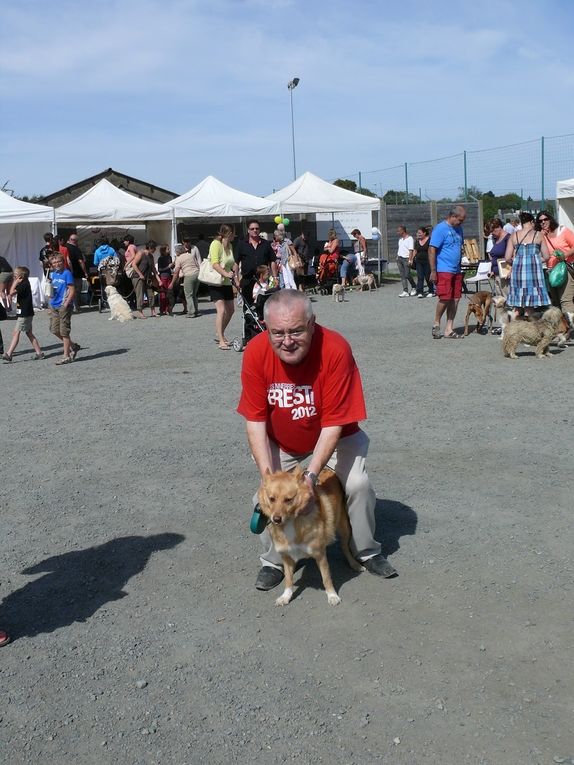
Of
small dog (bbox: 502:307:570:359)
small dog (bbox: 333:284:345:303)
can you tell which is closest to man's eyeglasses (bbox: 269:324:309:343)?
small dog (bbox: 502:307:570:359)

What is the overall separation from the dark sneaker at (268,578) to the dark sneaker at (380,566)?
47cm

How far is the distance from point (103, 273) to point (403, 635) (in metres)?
18.5

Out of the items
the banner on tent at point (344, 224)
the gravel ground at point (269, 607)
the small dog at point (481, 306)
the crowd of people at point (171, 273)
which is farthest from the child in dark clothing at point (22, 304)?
the banner on tent at point (344, 224)

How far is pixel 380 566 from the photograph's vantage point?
14.5ft

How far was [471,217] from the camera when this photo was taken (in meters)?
29.8

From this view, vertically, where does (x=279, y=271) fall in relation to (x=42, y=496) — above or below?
above

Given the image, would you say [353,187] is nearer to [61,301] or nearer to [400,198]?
[400,198]

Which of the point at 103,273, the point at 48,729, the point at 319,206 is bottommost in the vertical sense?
the point at 48,729

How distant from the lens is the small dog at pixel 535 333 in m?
10.8

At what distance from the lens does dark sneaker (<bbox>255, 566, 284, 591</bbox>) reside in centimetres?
437

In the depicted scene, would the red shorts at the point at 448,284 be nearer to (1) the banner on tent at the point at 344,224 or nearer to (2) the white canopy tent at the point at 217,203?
(2) the white canopy tent at the point at 217,203

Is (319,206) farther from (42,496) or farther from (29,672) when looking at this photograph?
(29,672)

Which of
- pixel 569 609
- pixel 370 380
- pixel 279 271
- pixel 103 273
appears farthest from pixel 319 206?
pixel 569 609

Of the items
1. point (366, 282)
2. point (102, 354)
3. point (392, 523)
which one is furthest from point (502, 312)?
point (366, 282)
